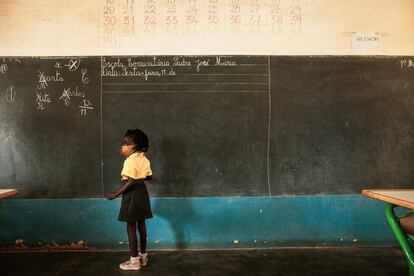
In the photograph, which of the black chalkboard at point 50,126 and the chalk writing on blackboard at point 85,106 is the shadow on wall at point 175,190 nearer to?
the black chalkboard at point 50,126

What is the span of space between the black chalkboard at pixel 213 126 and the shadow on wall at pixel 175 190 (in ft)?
0.05

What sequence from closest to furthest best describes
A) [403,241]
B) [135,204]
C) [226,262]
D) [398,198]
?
[398,198] → [403,241] → [135,204] → [226,262]

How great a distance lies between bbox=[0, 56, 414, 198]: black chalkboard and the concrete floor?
1.87 ft

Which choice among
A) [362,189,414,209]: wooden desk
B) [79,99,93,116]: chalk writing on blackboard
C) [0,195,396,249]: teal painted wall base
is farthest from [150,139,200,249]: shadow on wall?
[362,189,414,209]: wooden desk

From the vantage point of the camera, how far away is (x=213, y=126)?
3.43 m

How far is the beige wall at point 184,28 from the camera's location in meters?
3.43

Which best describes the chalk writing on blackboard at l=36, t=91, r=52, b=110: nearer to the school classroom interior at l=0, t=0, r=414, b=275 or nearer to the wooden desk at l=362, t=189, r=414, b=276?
the school classroom interior at l=0, t=0, r=414, b=275

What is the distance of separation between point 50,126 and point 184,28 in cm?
164

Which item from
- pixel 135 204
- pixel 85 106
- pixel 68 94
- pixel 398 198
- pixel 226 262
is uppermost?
pixel 68 94

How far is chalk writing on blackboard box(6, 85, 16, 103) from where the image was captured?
341cm

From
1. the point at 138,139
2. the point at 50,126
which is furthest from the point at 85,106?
the point at 138,139

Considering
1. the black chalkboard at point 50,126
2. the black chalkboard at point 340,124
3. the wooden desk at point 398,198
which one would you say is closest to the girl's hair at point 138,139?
the black chalkboard at point 50,126

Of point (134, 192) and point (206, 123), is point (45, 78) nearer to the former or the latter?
point (134, 192)

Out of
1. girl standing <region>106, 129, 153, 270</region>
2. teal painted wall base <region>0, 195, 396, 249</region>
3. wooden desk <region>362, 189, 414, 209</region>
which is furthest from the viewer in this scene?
teal painted wall base <region>0, 195, 396, 249</region>
